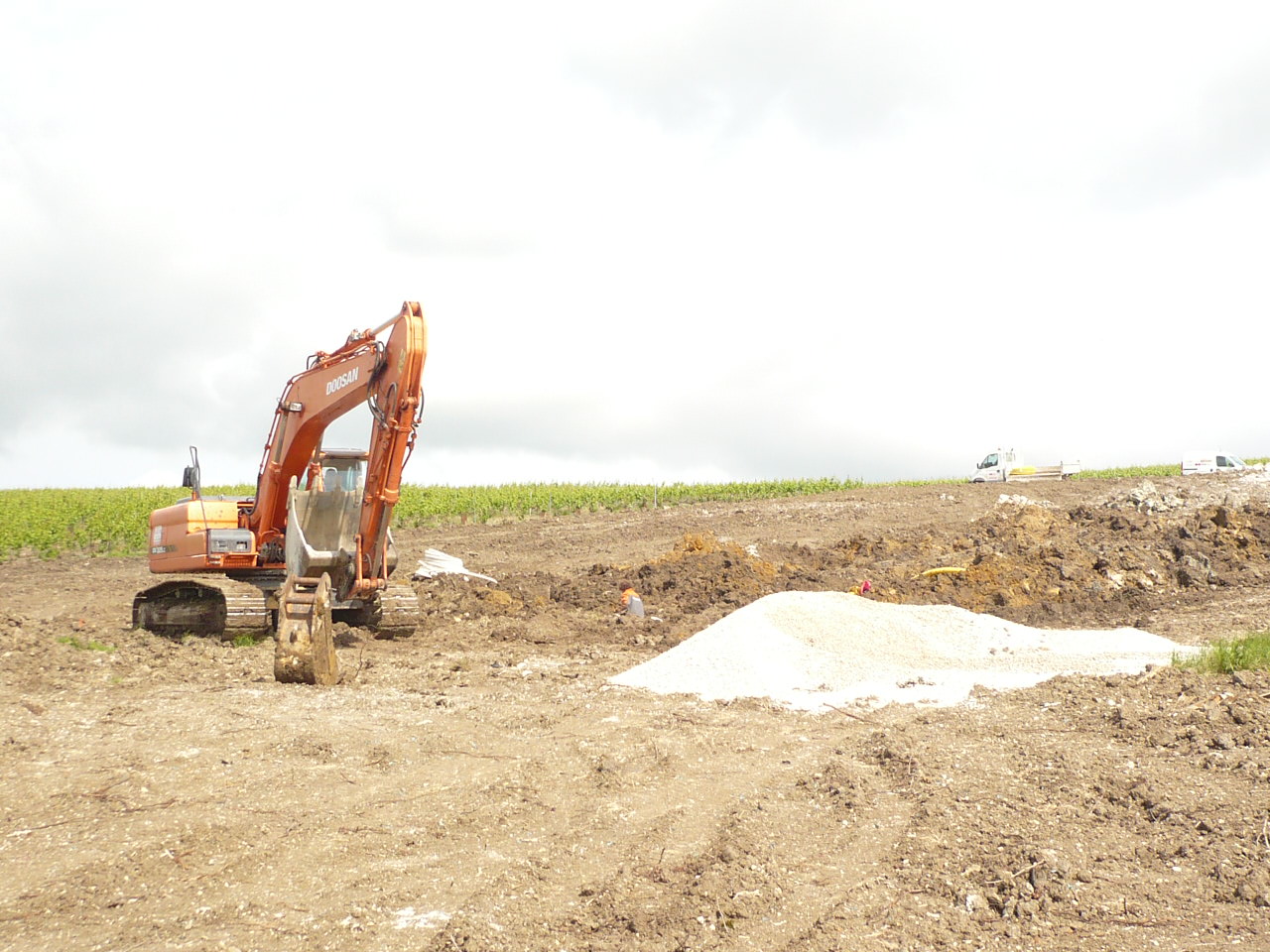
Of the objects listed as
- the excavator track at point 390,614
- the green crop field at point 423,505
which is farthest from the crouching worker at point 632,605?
the green crop field at point 423,505

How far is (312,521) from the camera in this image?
1154 centimetres

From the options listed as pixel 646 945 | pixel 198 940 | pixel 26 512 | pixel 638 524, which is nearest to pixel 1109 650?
pixel 646 945

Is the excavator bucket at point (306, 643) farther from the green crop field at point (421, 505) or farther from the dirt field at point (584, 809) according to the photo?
the green crop field at point (421, 505)

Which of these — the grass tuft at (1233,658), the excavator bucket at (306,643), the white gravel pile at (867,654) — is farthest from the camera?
the white gravel pile at (867,654)

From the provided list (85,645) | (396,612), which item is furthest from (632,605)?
(85,645)

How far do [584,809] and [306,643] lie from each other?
13.9 feet

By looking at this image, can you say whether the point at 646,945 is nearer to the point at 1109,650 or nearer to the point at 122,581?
the point at 1109,650

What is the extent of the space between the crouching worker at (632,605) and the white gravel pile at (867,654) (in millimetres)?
3092

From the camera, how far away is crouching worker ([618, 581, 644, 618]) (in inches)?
556

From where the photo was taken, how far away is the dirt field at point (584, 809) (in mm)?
4148

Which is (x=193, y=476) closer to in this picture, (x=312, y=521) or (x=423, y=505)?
(x=312, y=521)

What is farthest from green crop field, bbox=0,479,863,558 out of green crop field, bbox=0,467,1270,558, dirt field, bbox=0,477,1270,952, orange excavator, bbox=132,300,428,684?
dirt field, bbox=0,477,1270,952

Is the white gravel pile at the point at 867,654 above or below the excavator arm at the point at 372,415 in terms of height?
below

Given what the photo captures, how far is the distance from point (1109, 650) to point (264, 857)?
358 inches
